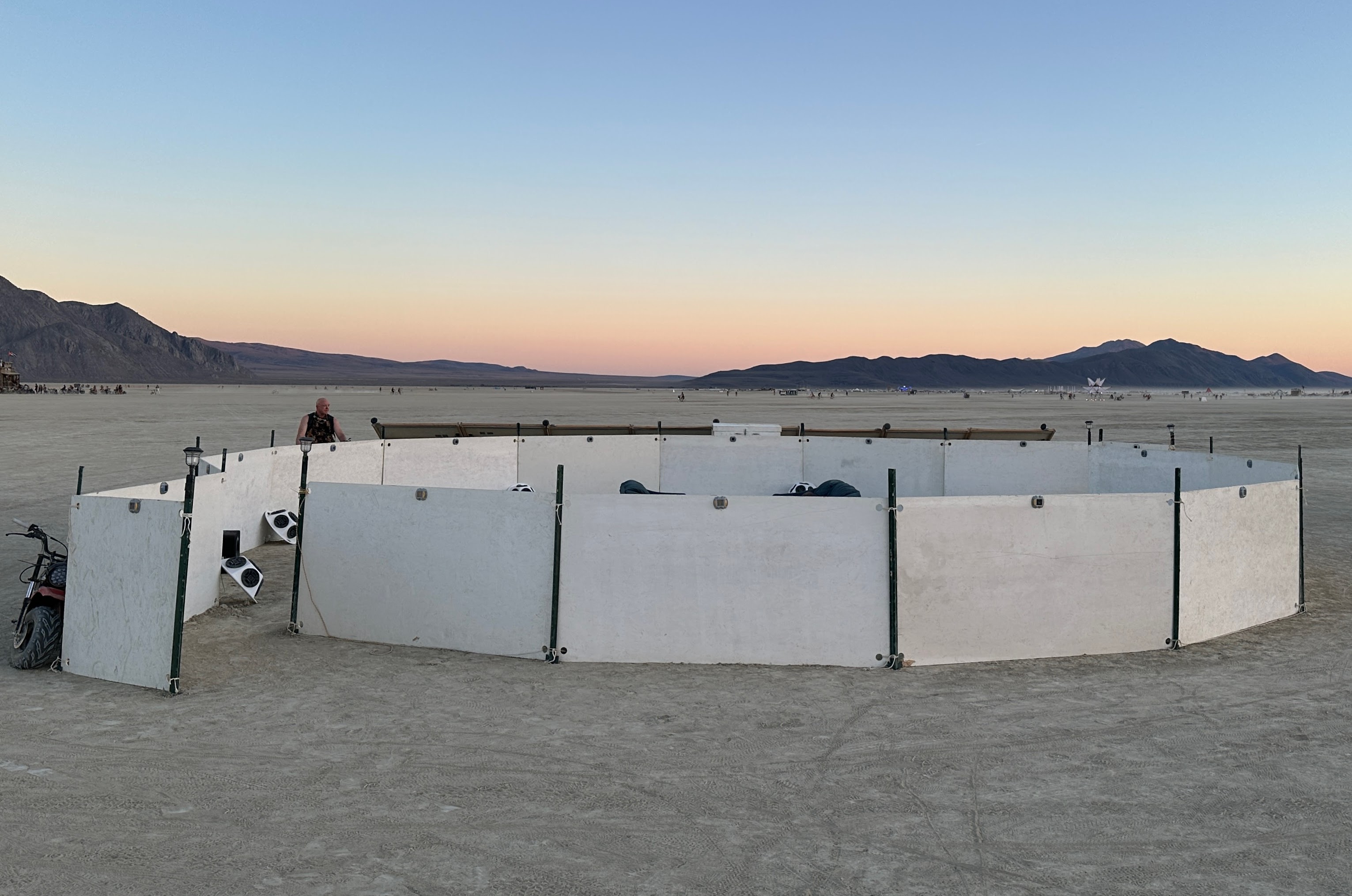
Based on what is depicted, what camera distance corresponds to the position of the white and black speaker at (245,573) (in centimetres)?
966

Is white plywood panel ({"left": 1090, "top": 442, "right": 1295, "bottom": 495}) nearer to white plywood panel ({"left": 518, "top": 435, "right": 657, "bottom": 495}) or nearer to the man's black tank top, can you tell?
white plywood panel ({"left": 518, "top": 435, "right": 657, "bottom": 495})

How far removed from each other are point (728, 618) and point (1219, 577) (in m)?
5.06

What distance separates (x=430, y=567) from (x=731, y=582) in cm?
285

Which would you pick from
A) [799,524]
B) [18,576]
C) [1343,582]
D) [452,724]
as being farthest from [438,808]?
[1343,582]

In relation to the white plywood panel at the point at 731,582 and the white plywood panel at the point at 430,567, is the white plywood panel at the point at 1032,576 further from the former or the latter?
the white plywood panel at the point at 430,567

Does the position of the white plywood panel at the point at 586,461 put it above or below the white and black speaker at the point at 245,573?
above

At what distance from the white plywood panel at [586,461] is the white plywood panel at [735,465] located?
49 centimetres

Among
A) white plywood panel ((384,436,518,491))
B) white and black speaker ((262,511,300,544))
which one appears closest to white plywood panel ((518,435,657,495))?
white plywood panel ((384,436,518,491))

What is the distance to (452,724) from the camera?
726 cm

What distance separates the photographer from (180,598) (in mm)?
7832

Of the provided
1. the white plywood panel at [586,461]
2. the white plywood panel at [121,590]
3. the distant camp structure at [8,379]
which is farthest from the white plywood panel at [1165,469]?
the distant camp structure at [8,379]

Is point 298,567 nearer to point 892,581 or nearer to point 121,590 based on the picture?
point 121,590

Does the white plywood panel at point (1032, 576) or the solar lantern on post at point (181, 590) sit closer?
the solar lantern on post at point (181, 590)

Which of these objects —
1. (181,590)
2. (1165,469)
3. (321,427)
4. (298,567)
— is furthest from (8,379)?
(1165,469)
